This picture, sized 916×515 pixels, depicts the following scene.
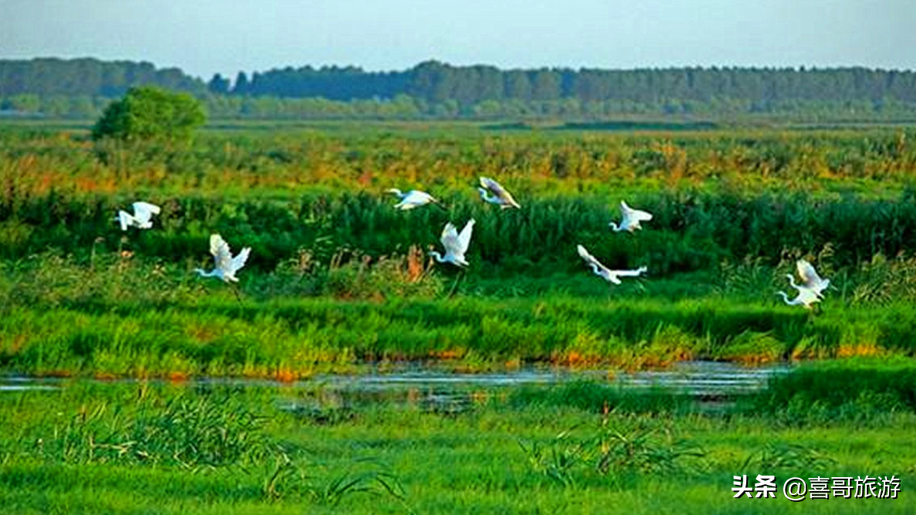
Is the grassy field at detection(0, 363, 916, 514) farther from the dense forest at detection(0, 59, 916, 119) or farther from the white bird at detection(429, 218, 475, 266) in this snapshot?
the dense forest at detection(0, 59, 916, 119)

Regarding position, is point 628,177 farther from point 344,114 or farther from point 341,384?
point 344,114

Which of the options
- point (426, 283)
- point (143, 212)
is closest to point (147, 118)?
point (143, 212)

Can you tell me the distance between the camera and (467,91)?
456 ft

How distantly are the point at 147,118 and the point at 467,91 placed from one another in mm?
83405

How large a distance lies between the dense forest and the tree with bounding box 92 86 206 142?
202 ft

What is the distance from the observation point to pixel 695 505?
981cm

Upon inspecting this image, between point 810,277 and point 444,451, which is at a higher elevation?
point 810,277

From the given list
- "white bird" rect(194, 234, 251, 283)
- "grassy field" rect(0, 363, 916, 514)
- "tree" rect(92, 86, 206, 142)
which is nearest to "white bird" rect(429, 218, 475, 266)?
"white bird" rect(194, 234, 251, 283)

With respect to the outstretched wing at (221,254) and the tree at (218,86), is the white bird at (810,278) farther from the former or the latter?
the tree at (218,86)

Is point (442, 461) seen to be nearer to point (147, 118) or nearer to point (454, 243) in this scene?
point (454, 243)

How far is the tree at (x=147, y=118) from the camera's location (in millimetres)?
55500

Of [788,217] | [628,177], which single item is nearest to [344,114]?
[628,177]

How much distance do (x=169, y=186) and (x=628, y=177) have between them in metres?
10.6

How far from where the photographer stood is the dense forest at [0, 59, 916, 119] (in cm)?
12556
